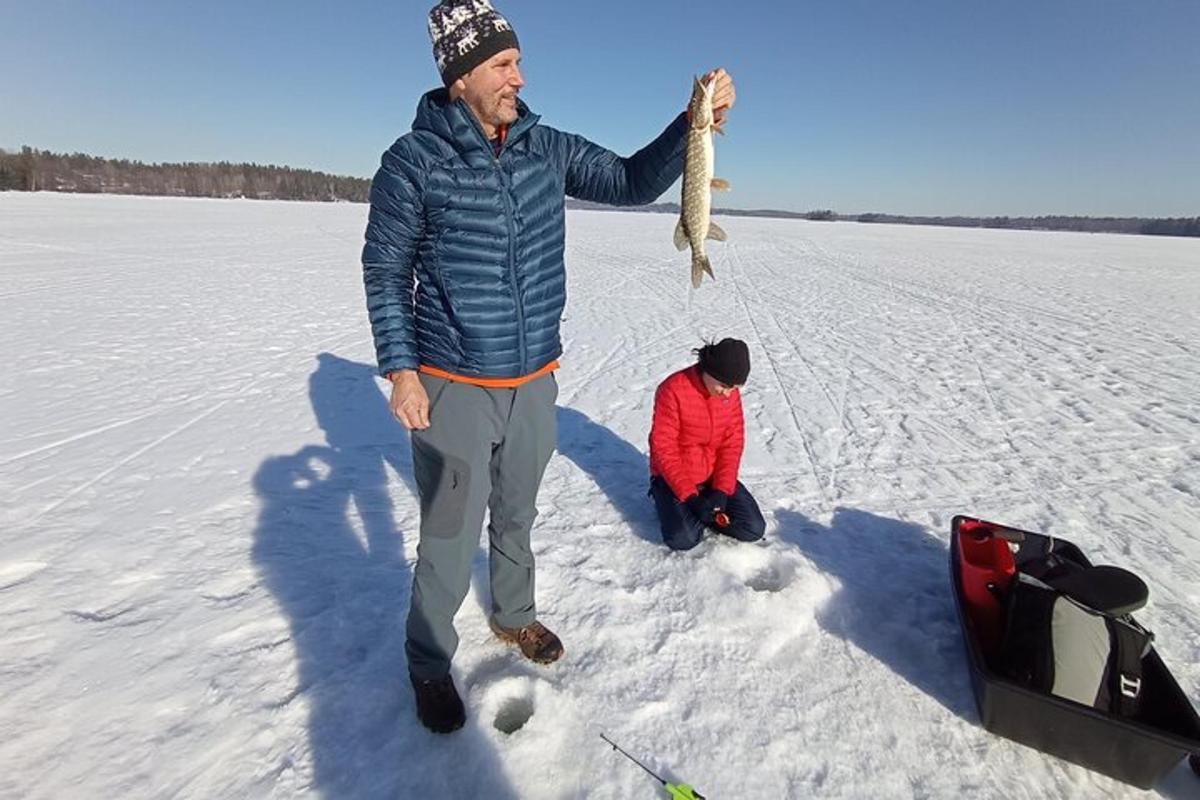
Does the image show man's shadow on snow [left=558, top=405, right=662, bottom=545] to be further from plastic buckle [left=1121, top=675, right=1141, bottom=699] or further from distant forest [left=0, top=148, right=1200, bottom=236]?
distant forest [left=0, top=148, right=1200, bottom=236]

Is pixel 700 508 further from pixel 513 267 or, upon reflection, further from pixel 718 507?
pixel 513 267

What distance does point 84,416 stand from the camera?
5.14 meters

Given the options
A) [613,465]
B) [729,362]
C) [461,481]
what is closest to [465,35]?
[461,481]

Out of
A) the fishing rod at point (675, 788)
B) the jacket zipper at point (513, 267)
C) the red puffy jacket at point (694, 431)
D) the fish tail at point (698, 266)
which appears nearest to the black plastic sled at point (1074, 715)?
the fishing rod at point (675, 788)

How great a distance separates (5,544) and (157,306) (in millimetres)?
8033

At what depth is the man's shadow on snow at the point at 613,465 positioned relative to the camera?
3.80 metres

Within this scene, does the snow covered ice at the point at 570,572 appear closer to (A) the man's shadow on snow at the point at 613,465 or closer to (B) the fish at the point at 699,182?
(A) the man's shadow on snow at the point at 613,465

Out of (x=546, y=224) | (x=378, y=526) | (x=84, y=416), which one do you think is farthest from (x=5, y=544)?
(x=546, y=224)

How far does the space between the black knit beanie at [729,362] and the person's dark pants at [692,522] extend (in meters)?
0.71

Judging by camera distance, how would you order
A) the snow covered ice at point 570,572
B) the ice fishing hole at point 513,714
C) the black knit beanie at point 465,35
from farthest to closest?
the ice fishing hole at point 513,714 → the snow covered ice at point 570,572 → the black knit beanie at point 465,35

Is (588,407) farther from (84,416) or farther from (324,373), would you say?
(84,416)

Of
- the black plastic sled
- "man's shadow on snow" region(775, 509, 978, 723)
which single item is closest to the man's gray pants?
"man's shadow on snow" region(775, 509, 978, 723)

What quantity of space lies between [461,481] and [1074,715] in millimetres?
2134

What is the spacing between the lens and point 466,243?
6.23 ft
